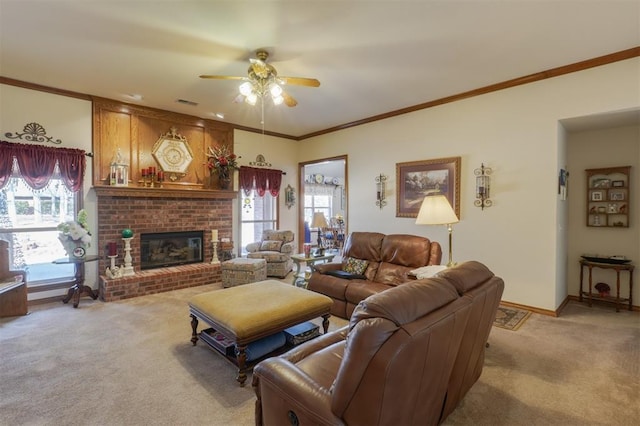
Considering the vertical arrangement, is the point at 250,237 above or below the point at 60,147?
below

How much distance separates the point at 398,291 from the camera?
1330mm

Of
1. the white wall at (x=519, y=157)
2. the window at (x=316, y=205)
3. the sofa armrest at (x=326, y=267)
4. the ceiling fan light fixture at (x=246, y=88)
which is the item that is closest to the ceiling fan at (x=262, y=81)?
the ceiling fan light fixture at (x=246, y=88)

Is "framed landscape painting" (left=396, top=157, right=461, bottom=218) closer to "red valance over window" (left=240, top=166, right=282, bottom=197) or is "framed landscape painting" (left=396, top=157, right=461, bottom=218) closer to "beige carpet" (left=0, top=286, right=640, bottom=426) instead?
"beige carpet" (left=0, top=286, right=640, bottom=426)

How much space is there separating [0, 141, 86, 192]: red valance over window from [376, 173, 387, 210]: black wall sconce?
4661 mm

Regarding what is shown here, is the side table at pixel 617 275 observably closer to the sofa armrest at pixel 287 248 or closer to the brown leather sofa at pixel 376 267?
the brown leather sofa at pixel 376 267

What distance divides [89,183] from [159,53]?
2.54m

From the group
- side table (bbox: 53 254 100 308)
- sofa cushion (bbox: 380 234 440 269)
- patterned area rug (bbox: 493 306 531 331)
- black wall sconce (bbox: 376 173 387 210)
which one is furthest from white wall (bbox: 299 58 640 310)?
side table (bbox: 53 254 100 308)

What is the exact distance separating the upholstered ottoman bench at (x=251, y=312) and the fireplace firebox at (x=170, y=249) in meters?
2.69

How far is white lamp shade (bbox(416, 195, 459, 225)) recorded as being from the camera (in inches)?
116

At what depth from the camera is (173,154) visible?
541cm

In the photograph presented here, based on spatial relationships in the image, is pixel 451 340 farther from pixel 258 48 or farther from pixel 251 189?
pixel 251 189

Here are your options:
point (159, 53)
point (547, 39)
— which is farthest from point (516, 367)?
point (159, 53)

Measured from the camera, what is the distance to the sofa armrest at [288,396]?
129cm

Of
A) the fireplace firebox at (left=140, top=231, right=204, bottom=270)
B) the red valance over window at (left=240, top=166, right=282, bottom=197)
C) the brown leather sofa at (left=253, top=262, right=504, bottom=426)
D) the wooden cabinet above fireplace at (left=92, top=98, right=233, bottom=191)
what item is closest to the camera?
the brown leather sofa at (left=253, top=262, right=504, bottom=426)
